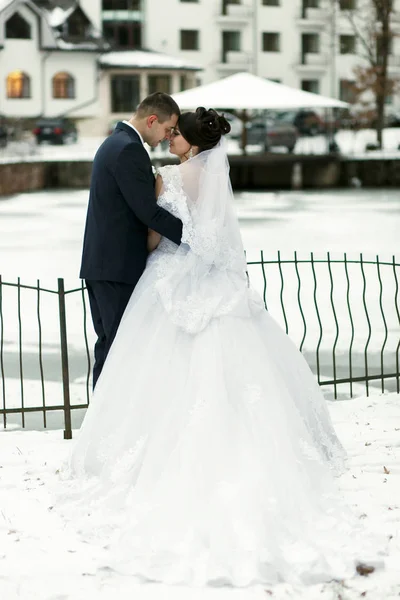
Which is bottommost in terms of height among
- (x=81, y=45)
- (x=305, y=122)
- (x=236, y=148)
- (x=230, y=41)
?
(x=236, y=148)

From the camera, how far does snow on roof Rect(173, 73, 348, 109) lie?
27.2 meters

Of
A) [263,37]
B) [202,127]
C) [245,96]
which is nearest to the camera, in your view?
[202,127]

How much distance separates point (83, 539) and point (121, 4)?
4914 centimetres

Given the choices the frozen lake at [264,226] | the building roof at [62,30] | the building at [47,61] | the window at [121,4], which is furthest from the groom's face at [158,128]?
the window at [121,4]

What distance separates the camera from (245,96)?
89.8ft

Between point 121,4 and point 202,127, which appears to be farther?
point 121,4

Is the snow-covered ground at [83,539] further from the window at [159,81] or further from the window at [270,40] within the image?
the window at [270,40]

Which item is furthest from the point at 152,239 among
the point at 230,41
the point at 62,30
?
the point at 230,41

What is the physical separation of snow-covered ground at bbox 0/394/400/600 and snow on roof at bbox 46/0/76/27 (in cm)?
4418

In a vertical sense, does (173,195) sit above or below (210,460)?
above

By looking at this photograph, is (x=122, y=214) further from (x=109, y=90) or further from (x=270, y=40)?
(x=270, y=40)

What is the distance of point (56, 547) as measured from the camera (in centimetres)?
435

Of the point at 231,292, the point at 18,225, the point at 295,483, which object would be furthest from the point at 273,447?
the point at 18,225

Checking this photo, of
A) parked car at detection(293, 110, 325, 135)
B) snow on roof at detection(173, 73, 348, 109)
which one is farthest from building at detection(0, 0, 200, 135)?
snow on roof at detection(173, 73, 348, 109)
